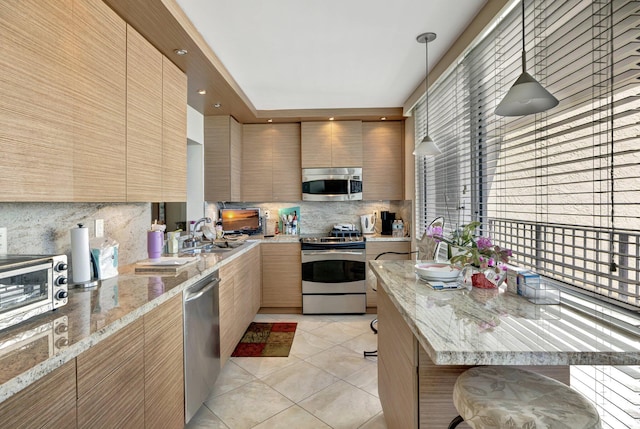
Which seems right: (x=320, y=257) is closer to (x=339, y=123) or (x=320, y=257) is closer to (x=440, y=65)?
(x=339, y=123)

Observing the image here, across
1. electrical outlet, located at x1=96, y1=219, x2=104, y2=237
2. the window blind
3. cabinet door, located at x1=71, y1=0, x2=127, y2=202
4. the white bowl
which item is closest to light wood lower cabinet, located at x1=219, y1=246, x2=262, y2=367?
electrical outlet, located at x1=96, y1=219, x2=104, y2=237

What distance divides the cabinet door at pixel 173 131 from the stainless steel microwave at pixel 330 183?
2.00 m

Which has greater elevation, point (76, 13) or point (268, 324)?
point (76, 13)

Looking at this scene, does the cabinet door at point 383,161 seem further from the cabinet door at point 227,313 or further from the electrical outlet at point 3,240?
the electrical outlet at point 3,240

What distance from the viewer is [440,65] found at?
282 centimetres

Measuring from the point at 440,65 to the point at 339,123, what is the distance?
5.58 ft

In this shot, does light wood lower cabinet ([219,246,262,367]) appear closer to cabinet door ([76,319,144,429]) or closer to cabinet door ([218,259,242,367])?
cabinet door ([218,259,242,367])

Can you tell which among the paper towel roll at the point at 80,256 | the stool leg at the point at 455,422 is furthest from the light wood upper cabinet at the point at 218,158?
the stool leg at the point at 455,422

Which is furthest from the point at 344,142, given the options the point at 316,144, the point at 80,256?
the point at 80,256

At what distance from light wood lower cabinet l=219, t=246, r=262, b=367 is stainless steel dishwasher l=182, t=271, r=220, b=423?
0.18m

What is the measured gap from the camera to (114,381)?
1247 mm

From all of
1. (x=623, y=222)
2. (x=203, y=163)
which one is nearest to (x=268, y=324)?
(x=203, y=163)

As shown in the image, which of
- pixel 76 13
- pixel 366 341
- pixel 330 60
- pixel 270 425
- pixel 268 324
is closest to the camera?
pixel 76 13

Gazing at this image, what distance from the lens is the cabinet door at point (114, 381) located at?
43.4 inches
